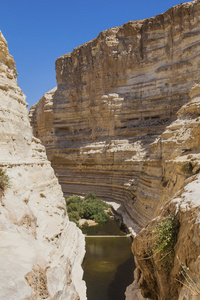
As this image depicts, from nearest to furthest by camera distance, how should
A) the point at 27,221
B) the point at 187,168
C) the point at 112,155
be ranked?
the point at 27,221
the point at 187,168
the point at 112,155

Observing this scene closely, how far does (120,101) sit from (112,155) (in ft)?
20.1

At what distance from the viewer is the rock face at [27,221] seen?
3.97m

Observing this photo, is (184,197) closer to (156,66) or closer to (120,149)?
(120,149)

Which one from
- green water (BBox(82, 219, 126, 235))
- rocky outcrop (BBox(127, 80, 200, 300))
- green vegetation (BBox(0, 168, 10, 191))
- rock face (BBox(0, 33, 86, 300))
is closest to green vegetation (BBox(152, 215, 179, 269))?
rocky outcrop (BBox(127, 80, 200, 300))

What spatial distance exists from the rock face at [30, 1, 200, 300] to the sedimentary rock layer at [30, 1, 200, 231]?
92 mm

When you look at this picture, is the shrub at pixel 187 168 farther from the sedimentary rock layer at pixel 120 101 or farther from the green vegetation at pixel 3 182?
the sedimentary rock layer at pixel 120 101

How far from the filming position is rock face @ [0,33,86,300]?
13.0ft

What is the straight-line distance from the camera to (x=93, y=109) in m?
27.3

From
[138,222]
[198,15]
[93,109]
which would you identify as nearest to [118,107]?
[93,109]

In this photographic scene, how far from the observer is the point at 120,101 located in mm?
25656

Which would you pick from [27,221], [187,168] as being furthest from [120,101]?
[27,221]

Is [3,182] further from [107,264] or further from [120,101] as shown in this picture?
[120,101]

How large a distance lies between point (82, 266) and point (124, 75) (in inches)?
831

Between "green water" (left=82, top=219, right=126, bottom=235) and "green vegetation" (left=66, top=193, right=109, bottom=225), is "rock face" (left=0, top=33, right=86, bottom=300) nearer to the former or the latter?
"green water" (left=82, top=219, right=126, bottom=235)
